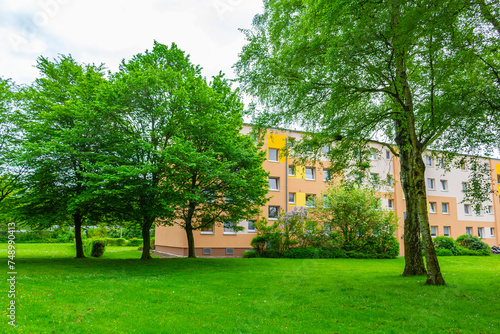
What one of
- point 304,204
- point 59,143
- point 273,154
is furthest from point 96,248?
point 304,204

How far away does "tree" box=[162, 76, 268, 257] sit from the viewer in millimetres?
16312

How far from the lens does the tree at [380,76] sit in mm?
8688

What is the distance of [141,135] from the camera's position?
17.9 m

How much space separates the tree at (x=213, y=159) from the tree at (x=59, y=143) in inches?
167

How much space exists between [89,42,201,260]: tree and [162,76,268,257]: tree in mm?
523

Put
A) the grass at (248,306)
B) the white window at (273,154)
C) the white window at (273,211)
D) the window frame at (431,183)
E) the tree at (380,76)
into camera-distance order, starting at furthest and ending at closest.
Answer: the window frame at (431,183)
the white window at (273,154)
the white window at (273,211)
the tree at (380,76)
the grass at (248,306)

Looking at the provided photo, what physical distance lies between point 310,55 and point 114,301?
10.3 metres

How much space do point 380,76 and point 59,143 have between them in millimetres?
14155

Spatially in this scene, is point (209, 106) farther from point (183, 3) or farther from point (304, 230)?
point (304, 230)

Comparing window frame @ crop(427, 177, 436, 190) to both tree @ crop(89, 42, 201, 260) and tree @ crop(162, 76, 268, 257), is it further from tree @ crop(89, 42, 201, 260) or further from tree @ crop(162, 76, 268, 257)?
tree @ crop(89, 42, 201, 260)

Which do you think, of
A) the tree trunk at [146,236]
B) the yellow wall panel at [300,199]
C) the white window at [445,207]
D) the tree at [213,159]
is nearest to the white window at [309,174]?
the yellow wall panel at [300,199]

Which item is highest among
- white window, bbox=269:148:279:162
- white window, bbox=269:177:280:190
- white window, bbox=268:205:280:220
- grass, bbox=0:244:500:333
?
white window, bbox=269:148:279:162

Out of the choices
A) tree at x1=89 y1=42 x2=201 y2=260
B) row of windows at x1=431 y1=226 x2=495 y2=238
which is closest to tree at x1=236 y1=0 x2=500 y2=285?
tree at x1=89 y1=42 x2=201 y2=260

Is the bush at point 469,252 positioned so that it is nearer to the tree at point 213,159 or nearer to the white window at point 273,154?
the white window at point 273,154
